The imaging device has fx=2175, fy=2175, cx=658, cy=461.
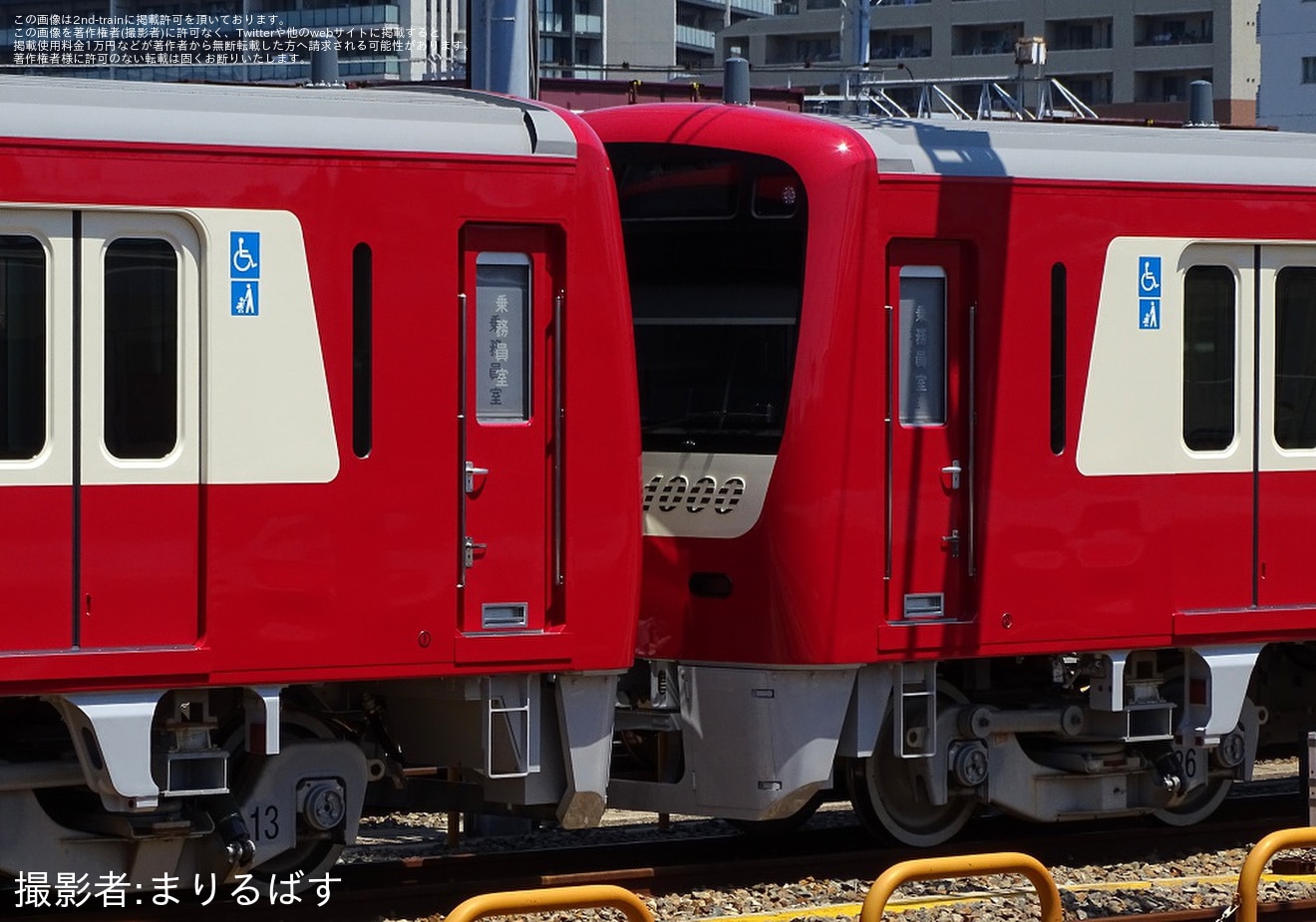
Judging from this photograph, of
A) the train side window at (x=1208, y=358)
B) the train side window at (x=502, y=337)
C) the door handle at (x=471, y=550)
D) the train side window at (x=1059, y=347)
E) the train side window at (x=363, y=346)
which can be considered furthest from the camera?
the train side window at (x=1208, y=358)

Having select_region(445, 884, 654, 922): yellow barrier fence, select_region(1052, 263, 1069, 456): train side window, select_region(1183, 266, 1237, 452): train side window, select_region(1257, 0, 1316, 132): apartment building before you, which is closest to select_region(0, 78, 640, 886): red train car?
select_region(1052, 263, 1069, 456): train side window

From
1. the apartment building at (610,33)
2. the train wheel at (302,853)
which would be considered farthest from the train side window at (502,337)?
the apartment building at (610,33)

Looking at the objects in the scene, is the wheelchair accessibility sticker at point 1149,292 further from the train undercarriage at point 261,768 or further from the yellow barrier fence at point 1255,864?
the yellow barrier fence at point 1255,864

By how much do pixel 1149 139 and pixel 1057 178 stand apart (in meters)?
0.72

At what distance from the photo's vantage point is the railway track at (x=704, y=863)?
9.06 m

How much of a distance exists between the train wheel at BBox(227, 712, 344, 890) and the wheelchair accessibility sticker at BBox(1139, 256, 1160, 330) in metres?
4.46

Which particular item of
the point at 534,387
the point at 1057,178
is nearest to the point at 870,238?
the point at 1057,178

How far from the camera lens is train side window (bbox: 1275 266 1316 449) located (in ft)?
36.5

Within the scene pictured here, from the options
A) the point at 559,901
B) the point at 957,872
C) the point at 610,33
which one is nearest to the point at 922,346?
the point at 957,872

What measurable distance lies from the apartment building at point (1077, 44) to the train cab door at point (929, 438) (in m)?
70.8

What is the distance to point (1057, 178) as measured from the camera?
34.3 ft

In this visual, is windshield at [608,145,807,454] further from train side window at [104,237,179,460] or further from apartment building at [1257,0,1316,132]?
apartment building at [1257,0,1316,132]

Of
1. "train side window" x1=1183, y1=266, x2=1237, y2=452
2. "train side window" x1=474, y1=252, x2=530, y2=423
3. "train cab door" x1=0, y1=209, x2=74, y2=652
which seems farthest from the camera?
"train side window" x1=1183, y1=266, x2=1237, y2=452

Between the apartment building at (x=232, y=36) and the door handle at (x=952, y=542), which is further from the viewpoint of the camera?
the apartment building at (x=232, y=36)
